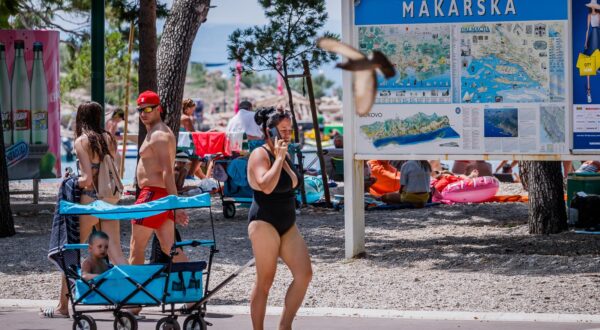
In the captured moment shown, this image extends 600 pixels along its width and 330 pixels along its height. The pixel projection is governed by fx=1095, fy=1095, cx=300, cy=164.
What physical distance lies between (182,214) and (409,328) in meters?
1.88

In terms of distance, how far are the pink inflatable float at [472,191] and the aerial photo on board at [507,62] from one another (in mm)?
6150

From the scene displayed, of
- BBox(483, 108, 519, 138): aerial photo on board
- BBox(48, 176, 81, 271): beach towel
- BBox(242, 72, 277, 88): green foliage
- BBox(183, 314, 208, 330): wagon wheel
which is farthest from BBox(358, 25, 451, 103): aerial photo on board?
BBox(242, 72, 277, 88): green foliage

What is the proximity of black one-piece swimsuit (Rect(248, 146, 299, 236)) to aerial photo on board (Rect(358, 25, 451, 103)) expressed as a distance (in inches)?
152

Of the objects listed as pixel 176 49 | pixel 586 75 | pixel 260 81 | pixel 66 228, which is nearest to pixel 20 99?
pixel 176 49

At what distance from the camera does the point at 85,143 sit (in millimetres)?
8422

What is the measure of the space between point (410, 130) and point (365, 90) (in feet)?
19.4

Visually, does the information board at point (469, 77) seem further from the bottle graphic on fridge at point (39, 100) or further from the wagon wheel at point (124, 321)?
the bottle graphic on fridge at point (39, 100)

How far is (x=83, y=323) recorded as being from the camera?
7.50 metres

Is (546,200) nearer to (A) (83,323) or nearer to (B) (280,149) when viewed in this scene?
(B) (280,149)

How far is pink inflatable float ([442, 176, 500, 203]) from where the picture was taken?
1672 cm

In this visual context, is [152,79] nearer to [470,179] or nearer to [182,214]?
[470,179]

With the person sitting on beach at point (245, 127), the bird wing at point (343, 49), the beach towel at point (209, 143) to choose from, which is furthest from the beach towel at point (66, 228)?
the beach towel at point (209, 143)

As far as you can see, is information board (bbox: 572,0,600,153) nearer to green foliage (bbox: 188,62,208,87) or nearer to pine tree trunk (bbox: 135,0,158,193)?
pine tree trunk (bbox: 135,0,158,193)

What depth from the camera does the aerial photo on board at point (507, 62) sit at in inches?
417
